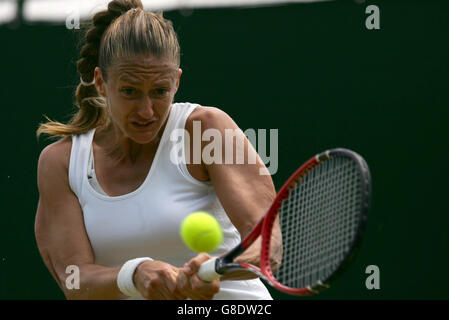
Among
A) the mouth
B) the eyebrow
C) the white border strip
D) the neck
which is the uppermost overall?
the white border strip

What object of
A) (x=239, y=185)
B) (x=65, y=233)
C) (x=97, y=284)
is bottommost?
(x=97, y=284)

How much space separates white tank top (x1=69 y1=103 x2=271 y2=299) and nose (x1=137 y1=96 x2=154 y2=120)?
0.55ft

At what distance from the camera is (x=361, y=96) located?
3.29 m

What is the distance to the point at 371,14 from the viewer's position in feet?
10.6

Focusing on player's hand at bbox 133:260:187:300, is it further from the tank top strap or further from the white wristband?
the tank top strap

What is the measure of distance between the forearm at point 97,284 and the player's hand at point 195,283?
0.95ft

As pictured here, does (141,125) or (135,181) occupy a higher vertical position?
(141,125)

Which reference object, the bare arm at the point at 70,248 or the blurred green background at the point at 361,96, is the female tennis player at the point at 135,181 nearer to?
the bare arm at the point at 70,248

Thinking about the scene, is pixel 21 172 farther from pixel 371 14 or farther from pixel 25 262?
pixel 371 14

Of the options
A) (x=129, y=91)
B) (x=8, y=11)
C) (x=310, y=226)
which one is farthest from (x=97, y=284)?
(x=8, y=11)

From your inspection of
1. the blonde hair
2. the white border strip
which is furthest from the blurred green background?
the blonde hair

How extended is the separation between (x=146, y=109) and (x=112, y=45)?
0.72 ft

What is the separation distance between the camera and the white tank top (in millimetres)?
2057

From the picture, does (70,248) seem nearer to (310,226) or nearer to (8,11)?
(310,226)
